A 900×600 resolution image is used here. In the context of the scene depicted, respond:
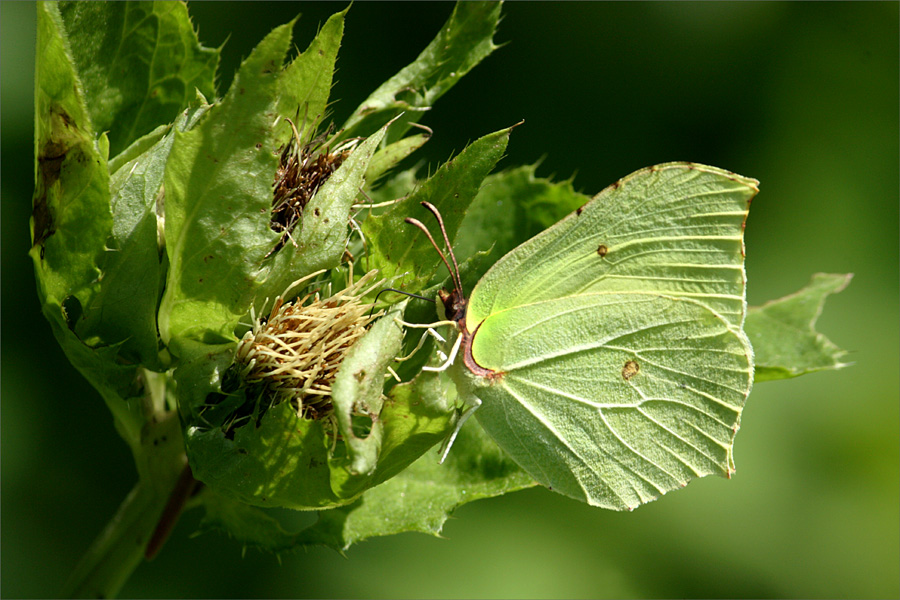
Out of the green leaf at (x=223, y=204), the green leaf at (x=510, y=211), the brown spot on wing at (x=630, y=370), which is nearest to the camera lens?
the green leaf at (x=223, y=204)

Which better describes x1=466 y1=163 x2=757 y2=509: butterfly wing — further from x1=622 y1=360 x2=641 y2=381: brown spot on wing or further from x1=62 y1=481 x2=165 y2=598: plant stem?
x1=62 y1=481 x2=165 y2=598: plant stem

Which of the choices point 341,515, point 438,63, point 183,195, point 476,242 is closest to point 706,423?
point 476,242

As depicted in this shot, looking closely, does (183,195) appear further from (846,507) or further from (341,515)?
(846,507)

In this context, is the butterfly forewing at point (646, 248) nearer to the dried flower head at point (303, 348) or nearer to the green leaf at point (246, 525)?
the dried flower head at point (303, 348)

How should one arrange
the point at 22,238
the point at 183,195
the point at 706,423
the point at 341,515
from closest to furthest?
the point at 183,195 → the point at 341,515 → the point at 706,423 → the point at 22,238

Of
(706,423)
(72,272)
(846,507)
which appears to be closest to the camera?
(72,272)

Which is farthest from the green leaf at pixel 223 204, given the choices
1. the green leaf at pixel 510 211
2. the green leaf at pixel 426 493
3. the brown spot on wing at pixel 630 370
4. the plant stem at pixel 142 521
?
the brown spot on wing at pixel 630 370

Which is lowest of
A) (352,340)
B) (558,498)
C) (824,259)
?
(558,498)

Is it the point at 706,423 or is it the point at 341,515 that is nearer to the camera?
the point at 341,515
